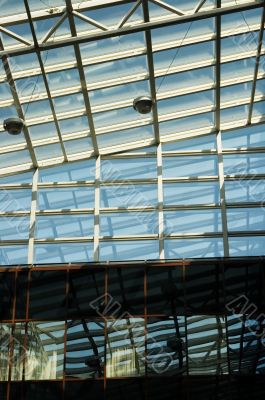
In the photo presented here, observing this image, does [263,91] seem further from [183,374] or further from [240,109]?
[183,374]

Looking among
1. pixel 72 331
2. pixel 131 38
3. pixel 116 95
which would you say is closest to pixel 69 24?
pixel 131 38

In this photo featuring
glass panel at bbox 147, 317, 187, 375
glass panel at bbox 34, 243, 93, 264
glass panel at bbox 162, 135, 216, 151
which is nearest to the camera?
glass panel at bbox 147, 317, 187, 375

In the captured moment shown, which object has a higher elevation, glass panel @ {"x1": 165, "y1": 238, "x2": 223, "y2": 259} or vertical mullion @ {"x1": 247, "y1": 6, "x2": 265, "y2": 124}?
vertical mullion @ {"x1": 247, "y1": 6, "x2": 265, "y2": 124}

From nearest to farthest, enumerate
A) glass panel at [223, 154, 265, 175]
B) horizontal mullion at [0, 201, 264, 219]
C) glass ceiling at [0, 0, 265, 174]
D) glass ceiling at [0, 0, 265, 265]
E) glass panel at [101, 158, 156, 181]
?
glass ceiling at [0, 0, 265, 174]
glass ceiling at [0, 0, 265, 265]
horizontal mullion at [0, 201, 264, 219]
glass panel at [101, 158, 156, 181]
glass panel at [223, 154, 265, 175]

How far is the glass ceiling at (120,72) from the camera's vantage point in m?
21.6

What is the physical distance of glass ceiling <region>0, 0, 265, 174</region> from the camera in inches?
849

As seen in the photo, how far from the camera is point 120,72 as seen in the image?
24.6 m

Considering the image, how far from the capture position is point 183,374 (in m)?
22.5

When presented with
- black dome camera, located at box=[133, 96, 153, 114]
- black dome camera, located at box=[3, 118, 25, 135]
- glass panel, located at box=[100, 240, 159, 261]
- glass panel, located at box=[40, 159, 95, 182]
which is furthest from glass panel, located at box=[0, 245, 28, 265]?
black dome camera, located at box=[133, 96, 153, 114]

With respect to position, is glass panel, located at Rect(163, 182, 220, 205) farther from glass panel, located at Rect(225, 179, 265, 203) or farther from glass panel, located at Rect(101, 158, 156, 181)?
glass panel, located at Rect(101, 158, 156, 181)

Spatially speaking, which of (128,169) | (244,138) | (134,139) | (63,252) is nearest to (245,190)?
(244,138)

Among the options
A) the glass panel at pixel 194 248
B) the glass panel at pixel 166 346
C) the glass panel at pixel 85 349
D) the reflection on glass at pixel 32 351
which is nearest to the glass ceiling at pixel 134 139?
the glass panel at pixel 194 248

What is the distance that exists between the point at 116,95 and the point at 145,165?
3.22m

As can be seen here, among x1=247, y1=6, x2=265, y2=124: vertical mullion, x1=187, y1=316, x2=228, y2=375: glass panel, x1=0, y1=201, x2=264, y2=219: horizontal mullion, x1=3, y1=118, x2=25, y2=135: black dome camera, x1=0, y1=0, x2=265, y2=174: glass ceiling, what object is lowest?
x1=187, y1=316, x2=228, y2=375: glass panel
